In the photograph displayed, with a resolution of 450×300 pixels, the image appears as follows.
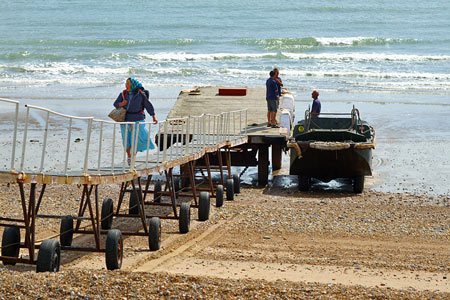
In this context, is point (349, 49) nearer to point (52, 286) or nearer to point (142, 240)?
point (142, 240)

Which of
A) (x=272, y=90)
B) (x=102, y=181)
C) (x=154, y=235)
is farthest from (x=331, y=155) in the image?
(x=102, y=181)

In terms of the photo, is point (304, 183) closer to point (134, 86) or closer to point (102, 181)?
point (134, 86)

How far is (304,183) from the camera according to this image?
691 inches

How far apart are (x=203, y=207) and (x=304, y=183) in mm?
4397

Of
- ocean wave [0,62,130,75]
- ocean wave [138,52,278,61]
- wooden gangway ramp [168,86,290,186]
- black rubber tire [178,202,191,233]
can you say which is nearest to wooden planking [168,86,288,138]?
wooden gangway ramp [168,86,290,186]

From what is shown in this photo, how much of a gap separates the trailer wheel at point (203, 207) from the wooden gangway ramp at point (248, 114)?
4189 mm

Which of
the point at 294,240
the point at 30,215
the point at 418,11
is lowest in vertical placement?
the point at 294,240

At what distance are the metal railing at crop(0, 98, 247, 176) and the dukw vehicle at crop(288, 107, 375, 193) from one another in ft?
4.63

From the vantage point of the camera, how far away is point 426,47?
5500cm

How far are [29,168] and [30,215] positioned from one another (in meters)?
0.59

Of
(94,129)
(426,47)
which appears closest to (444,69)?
(426,47)

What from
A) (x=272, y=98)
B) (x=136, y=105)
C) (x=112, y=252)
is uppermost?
(x=136, y=105)

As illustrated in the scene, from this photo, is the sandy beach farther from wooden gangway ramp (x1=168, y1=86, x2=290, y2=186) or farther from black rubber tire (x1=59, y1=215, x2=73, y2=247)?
wooden gangway ramp (x1=168, y1=86, x2=290, y2=186)

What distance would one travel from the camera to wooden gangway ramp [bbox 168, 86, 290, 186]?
17.9m
